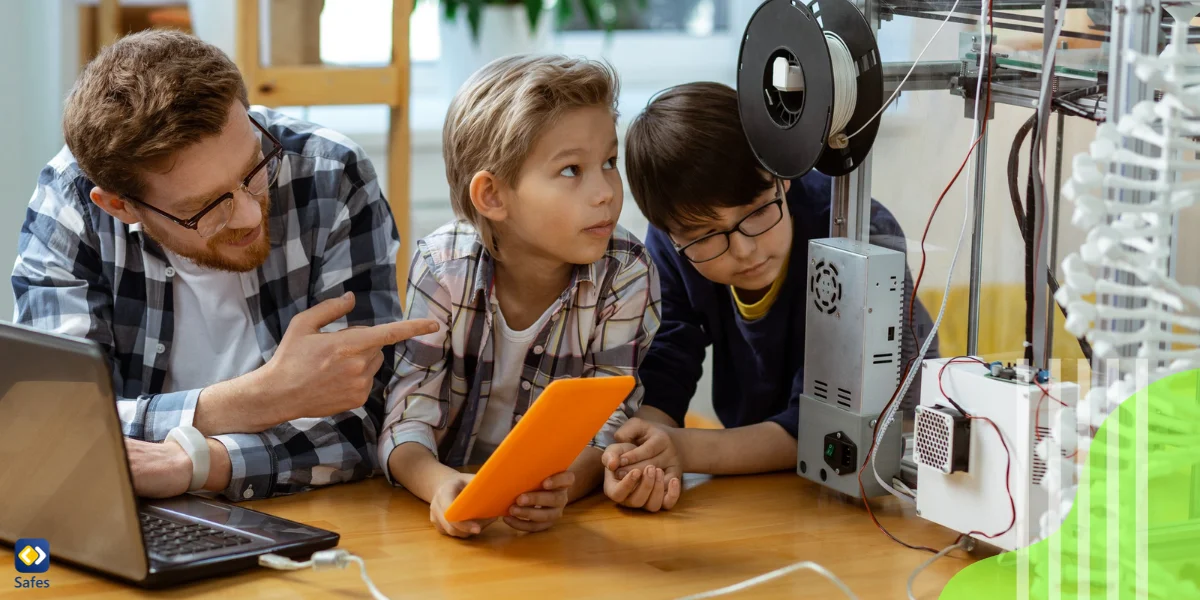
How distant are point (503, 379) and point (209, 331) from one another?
1.27 ft

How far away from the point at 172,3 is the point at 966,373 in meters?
2.26

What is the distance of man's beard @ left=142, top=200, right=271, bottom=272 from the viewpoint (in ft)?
4.69

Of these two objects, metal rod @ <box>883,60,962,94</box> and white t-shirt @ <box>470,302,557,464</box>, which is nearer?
metal rod @ <box>883,60,962,94</box>

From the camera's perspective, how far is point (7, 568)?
1.09m

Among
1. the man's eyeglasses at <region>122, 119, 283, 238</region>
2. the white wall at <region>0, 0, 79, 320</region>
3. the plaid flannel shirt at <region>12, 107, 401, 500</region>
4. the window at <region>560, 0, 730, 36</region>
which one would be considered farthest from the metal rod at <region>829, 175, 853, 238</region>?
the window at <region>560, 0, 730, 36</region>

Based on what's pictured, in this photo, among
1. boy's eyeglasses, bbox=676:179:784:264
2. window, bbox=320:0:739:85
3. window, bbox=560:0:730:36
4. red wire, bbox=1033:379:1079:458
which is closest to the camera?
red wire, bbox=1033:379:1079:458

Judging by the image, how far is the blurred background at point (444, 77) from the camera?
1.30m

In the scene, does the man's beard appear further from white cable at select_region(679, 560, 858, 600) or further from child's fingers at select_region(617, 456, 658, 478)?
white cable at select_region(679, 560, 858, 600)

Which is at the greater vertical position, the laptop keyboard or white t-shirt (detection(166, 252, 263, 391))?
white t-shirt (detection(166, 252, 263, 391))

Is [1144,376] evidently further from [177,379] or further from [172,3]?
[172,3]

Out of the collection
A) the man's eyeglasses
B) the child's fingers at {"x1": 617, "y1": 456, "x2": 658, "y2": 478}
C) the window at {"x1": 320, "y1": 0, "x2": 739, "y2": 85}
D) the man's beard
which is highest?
the window at {"x1": 320, "y1": 0, "x2": 739, "y2": 85}

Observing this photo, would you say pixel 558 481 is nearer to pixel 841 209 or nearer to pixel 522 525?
pixel 522 525

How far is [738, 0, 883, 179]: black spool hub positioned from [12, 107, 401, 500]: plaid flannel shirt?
1.67 feet

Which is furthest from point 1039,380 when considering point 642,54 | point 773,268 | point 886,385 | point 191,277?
point 642,54
